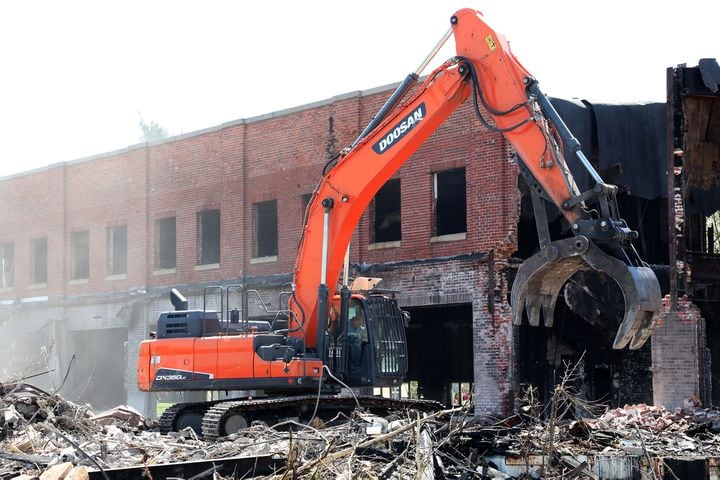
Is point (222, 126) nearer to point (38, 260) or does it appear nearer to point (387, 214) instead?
point (387, 214)

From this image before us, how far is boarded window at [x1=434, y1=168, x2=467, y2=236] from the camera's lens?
2422cm

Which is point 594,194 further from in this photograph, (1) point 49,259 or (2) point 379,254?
(1) point 49,259

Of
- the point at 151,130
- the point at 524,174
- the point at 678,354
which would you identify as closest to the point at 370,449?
the point at 524,174

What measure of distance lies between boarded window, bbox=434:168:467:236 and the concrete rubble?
947 cm

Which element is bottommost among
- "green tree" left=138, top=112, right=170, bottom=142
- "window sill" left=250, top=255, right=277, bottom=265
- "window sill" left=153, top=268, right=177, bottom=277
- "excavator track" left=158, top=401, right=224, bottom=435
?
"excavator track" left=158, top=401, right=224, bottom=435

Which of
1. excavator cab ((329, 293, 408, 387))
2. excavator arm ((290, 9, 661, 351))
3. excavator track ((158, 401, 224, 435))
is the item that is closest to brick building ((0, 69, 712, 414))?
excavator track ((158, 401, 224, 435))

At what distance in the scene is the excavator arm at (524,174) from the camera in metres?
11.2

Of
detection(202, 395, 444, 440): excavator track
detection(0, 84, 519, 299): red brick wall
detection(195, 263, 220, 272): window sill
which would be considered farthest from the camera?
detection(195, 263, 220, 272): window sill

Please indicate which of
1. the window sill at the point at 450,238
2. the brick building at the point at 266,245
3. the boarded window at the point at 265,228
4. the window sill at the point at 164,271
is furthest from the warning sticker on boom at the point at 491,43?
the window sill at the point at 164,271

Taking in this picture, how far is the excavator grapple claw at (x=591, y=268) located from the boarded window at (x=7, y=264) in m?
26.7

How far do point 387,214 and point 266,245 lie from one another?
12.3ft

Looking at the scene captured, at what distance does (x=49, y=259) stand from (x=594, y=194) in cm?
2532

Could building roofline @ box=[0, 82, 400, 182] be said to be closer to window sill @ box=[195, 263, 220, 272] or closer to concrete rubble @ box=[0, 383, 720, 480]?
window sill @ box=[195, 263, 220, 272]

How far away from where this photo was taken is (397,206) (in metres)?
25.5
